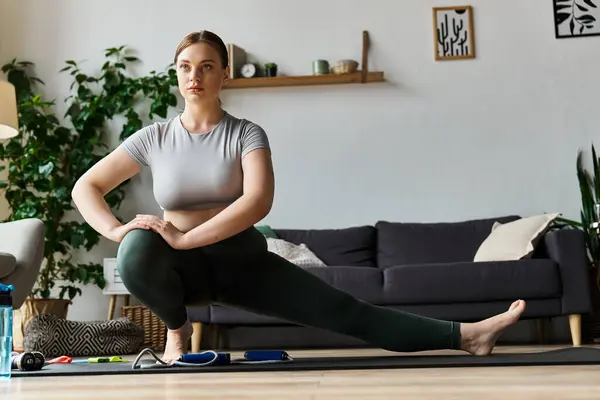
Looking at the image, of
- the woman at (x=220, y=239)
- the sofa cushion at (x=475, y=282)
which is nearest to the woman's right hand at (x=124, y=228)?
the woman at (x=220, y=239)

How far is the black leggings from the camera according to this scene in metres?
2.16

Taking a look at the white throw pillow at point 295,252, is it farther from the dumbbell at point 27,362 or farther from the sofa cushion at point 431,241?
the dumbbell at point 27,362

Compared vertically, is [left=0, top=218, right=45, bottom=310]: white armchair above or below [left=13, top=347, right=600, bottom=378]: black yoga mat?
above

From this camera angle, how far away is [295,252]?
4500 mm

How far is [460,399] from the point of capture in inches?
42.2

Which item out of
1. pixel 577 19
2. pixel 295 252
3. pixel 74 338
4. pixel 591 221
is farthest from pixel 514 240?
pixel 74 338

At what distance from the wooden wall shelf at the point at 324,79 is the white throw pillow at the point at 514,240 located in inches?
53.8

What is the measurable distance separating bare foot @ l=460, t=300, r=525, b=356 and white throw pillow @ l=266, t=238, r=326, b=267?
209 cm

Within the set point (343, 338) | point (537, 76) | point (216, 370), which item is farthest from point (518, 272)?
point (216, 370)

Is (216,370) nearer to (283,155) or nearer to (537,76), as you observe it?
(283,155)

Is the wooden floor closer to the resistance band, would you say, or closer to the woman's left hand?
the resistance band

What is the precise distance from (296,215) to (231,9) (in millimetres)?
1454

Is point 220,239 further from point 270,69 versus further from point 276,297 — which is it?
point 270,69

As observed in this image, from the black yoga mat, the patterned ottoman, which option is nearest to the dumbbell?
the black yoga mat
